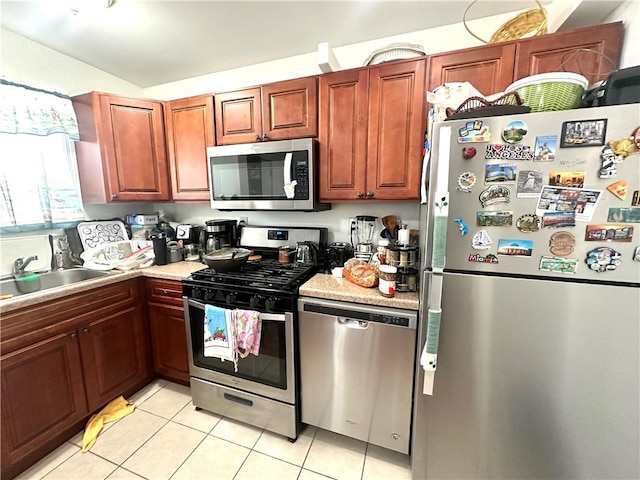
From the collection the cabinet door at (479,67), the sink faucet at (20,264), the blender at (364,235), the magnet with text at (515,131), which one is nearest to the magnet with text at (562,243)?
the magnet with text at (515,131)

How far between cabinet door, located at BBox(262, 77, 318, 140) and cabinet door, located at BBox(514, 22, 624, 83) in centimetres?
115

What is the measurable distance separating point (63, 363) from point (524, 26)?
3.21m

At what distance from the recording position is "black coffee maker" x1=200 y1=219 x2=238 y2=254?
2117mm

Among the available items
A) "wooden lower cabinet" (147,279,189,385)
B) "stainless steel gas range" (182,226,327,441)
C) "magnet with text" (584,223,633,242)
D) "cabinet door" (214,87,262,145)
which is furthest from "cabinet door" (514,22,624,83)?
"wooden lower cabinet" (147,279,189,385)

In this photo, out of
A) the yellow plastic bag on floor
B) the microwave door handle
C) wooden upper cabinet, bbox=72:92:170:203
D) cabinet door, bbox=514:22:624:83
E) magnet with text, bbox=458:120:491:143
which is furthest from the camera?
wooden upper cabinet, bbox=72:92:170:203

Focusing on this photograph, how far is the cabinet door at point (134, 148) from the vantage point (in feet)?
6.49

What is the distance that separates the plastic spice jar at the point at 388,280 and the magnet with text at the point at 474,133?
68 centimetres

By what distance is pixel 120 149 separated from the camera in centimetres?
202

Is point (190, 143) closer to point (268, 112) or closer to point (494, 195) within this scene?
point (268, 112)

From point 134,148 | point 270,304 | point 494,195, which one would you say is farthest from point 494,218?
point 134,148

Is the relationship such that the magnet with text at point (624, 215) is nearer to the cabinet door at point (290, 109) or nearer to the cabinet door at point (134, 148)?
the cabinet door at point (290, 109)

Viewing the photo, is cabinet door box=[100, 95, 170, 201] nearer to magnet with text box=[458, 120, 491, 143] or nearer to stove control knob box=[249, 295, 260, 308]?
stove control knob box=[249, 295, 260, 308]

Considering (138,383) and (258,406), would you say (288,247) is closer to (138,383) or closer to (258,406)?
(258,406)

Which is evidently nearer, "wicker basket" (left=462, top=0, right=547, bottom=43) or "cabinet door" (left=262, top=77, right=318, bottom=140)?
"wicker basket" (left=462, top=0, right=547, bottom=43)
